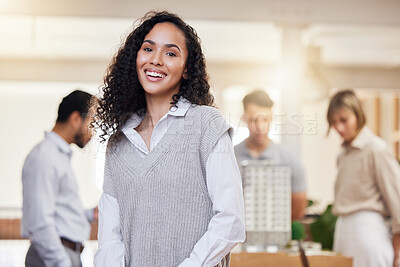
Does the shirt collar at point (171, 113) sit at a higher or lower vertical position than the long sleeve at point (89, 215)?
higher

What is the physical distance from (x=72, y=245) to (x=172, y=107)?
143cm

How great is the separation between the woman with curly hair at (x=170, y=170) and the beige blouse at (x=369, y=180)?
69.9 inches

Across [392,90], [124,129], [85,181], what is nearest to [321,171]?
[392,90]

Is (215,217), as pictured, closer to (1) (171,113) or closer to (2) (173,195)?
(2) (173,195)

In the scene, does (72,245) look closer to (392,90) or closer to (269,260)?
(269,260)

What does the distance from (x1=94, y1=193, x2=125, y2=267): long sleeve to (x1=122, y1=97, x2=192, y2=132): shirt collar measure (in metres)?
0.19

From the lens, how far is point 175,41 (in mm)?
1570

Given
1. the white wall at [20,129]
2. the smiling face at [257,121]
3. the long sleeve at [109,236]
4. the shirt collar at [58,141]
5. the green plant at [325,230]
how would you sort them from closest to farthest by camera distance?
the long sleeve at [109,236] < the shirt collar at [58,141] < the smiling face at [257,121] < the green plant at [325,230] < the white wall at [20,129]

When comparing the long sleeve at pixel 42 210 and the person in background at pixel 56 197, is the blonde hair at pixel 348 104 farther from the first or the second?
the long sleeve at pixel 42 210

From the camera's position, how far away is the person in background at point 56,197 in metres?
2.58

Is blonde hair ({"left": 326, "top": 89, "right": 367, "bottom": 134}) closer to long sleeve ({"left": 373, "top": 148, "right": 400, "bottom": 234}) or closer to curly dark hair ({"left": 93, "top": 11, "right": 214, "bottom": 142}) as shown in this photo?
long sleeve ({"left": 373, "top": 148, "right": 400, "bottom": 234})

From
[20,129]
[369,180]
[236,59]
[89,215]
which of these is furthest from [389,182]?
[20,129]

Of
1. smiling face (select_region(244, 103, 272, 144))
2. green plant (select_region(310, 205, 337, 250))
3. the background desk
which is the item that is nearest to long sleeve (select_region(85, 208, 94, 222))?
the background desk

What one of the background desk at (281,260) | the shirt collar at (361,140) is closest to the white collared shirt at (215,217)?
the background desk at (281,260)
